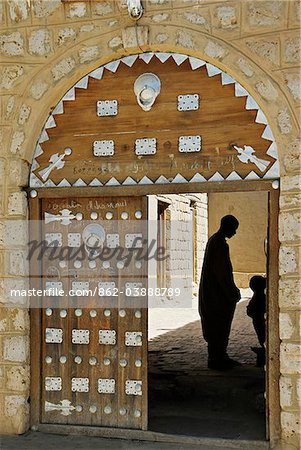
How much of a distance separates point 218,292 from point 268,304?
2.51 meters

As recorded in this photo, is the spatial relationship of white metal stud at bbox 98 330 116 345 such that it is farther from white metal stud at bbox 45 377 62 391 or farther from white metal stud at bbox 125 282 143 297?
white metal stud at bbox 45 377 62 391

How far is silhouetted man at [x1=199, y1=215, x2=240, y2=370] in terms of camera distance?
6957mm

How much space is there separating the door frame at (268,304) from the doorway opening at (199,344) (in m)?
0.07

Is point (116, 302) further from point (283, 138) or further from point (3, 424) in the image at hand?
point (283, 138)

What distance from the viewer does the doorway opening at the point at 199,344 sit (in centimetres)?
516

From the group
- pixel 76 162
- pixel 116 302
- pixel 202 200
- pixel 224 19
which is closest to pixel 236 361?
pixel 116 302

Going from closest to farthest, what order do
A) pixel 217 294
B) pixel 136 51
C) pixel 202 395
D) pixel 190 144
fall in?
pixel 190 144, pixel 136 51, pixel 202 395, pixel 217 294

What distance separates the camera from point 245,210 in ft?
48.8

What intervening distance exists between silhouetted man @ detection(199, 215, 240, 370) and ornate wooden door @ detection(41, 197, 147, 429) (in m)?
2.24

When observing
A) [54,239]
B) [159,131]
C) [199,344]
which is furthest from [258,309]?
→ [159,131]

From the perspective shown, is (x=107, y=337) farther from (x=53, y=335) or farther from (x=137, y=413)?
(x=137, y=413)

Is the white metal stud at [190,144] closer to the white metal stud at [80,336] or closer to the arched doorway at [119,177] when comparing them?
the arched doorway at [119,177]

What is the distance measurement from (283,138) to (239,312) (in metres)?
7.87

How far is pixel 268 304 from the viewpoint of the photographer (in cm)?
450
